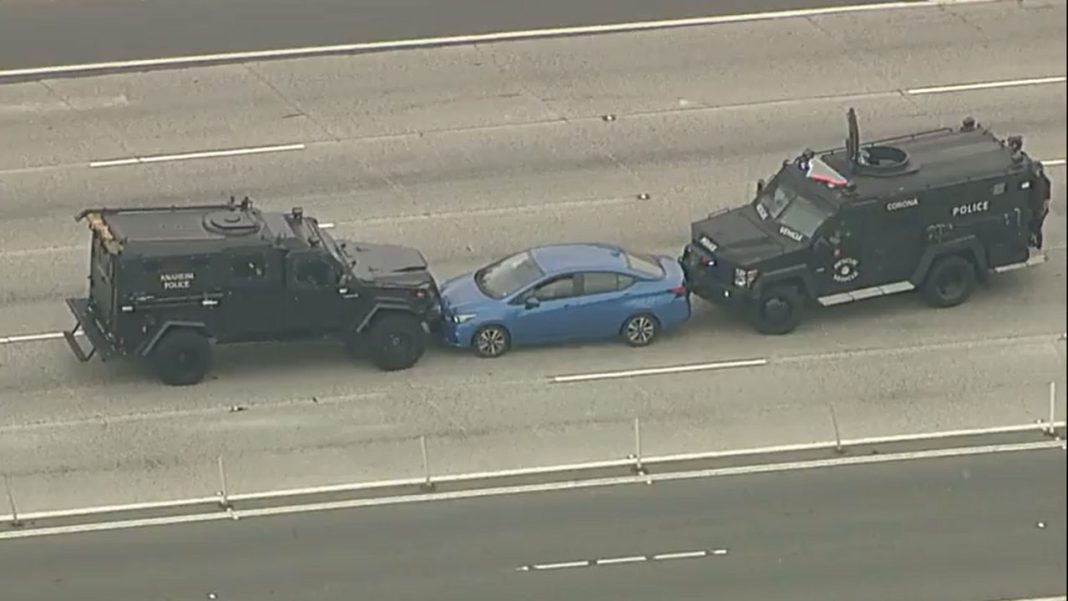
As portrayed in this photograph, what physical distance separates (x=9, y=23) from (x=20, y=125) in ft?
13.5

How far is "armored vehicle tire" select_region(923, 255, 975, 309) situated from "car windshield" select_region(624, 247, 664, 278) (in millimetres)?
3746

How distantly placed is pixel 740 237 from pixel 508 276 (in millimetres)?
3269

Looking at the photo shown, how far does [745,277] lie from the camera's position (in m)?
35.5

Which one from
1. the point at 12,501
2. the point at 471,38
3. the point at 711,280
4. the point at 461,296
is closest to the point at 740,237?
the point at 711,280

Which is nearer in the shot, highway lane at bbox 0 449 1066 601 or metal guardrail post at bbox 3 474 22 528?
highway lane at bbox 0 449 1066 601

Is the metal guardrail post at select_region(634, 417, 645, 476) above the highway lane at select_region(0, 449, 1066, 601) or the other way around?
above

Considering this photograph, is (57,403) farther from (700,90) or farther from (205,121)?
(700,90)

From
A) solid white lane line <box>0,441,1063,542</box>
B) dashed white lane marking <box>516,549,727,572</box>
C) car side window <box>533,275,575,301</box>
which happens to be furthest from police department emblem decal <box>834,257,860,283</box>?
dashed white lane marking <box>516,549,727,572</box>

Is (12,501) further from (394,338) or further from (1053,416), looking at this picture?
(1053,416)

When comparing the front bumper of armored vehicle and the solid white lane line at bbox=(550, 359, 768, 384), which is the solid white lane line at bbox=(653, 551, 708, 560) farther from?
the front bumper of armored vehicle

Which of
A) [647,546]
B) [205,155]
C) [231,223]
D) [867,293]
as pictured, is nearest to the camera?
[647,546]

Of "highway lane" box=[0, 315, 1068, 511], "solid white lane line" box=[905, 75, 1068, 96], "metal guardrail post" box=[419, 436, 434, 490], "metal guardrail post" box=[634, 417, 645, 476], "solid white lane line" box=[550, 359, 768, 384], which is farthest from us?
"solid white lane line" box=[905, 75, 1068, 96]

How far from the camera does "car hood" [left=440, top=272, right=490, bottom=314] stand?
3516 centimetres

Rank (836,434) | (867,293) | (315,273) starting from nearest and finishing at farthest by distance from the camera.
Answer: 1. (836,434)
2. (315,273)
3. (867,293)
